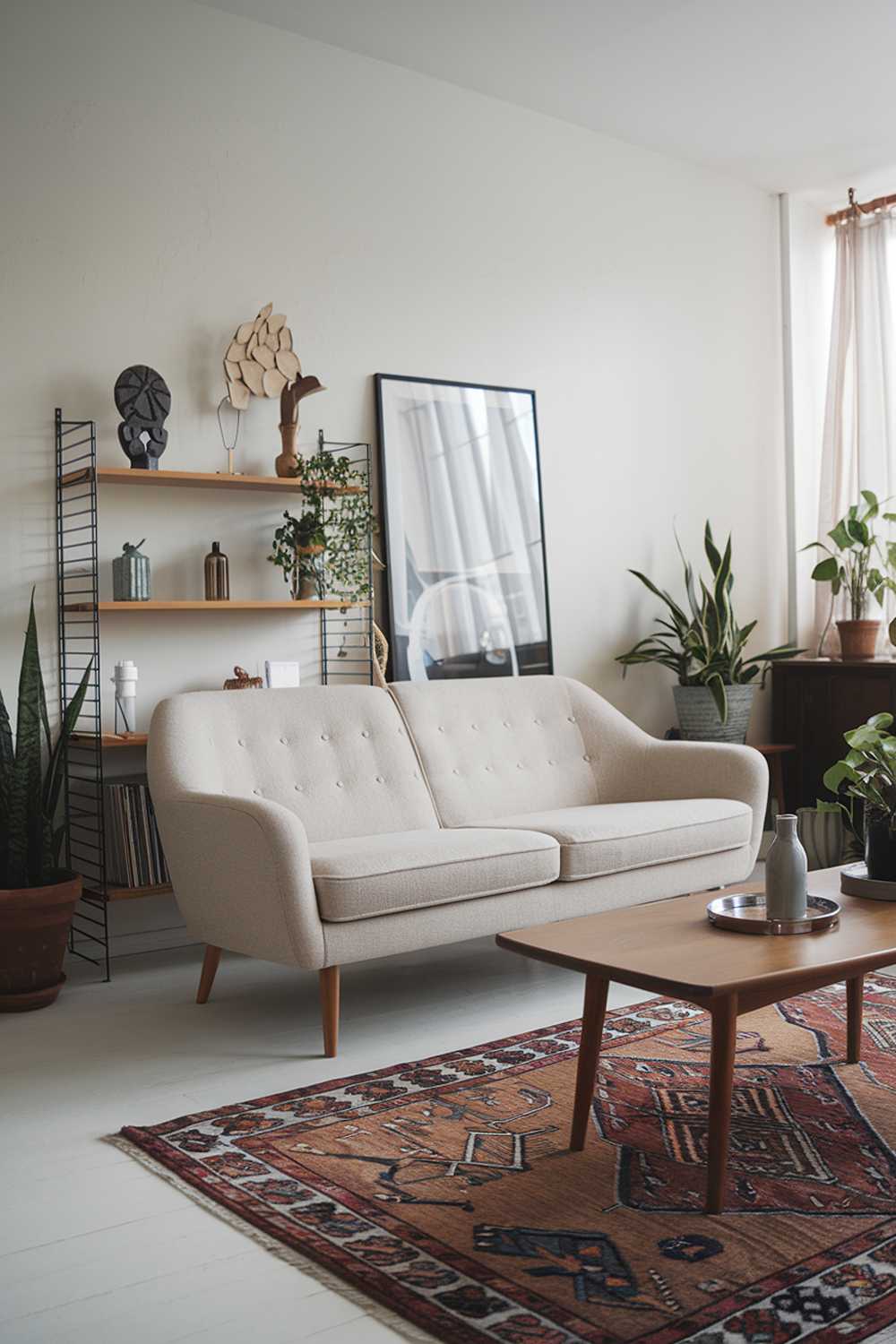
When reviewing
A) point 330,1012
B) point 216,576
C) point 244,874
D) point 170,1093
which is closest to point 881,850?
point 330,1012

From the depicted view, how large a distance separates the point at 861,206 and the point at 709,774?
323cm

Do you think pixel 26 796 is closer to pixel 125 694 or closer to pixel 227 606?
pixel 125 694

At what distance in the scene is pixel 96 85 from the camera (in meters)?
4.05

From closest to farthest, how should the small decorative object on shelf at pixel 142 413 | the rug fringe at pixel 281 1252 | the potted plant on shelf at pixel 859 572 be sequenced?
1. the rug fringe at pixel 281 1252
2. the small decorative object on shelf at pixel 142 413
3. the potted plant on shelf at pixel 859 572

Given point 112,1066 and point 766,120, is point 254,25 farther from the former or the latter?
point 112,1066

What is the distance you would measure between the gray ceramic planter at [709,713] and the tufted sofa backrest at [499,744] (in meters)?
0.86

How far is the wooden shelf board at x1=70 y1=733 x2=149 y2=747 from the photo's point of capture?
12.6 feet

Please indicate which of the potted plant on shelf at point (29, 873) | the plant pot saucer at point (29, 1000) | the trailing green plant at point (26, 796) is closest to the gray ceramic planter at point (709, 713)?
the potted plant on shelf at point (29, 873)

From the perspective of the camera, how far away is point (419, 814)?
13.1 ft

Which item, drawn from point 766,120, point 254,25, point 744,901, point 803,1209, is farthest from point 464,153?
point 803,1209

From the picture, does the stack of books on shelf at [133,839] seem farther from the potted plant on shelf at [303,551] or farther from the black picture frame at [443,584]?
the black picture frame at [443,584]

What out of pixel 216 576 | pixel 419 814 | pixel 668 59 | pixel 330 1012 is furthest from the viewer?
pixel 668 59

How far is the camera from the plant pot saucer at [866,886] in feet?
9.18

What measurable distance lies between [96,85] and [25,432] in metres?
1.12
